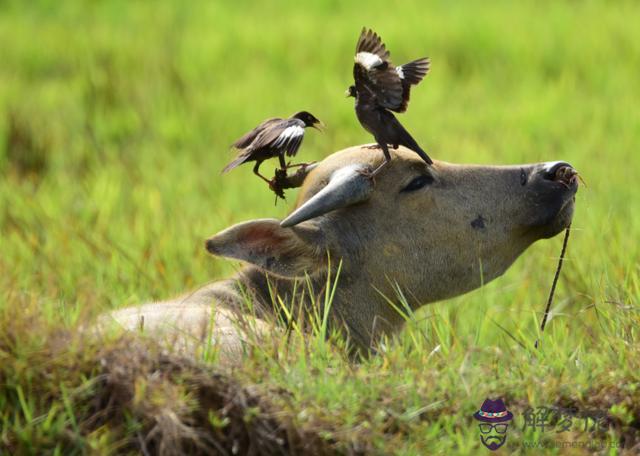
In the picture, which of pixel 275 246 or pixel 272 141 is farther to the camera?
pixel 275 246

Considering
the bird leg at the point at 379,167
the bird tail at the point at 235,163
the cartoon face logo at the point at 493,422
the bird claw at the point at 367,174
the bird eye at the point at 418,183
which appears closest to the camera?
the cartoon face logo at the point at 493,422

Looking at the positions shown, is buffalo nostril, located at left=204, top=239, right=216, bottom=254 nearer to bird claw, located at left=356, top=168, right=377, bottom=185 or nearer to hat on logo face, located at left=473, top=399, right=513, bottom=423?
bird claw, located at left=356, top=168, right=377, bottom=185

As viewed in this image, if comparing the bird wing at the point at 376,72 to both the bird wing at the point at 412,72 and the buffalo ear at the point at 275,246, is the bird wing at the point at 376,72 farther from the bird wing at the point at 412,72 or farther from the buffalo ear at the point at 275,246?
the buffalo ear at the point at 275,246

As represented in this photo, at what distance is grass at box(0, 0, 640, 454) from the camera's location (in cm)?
413

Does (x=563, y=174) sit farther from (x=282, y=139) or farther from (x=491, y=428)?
(x=491, y=428)

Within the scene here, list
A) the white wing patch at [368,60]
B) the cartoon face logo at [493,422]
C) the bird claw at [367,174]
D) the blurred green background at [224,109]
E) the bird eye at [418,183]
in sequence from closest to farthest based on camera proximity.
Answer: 1. the cartoon face logo at [493,422]
2. the white wing patch at [368,60]
3. the bird claw at [367,174]
4. the bird eye at [418,183]
5. the blurred green background at [224,109]

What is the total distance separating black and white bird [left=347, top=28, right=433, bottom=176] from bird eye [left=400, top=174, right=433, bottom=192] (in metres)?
0.34

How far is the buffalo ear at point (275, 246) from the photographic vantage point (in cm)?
511

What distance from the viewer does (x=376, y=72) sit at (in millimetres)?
5027

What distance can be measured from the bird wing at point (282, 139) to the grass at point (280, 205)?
0.81 m

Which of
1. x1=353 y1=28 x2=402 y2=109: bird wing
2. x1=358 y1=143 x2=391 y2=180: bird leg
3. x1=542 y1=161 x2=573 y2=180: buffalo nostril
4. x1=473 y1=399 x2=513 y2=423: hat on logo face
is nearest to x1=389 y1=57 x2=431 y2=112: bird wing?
x1=353 y1=28 x2=402 y2=109: bird wing

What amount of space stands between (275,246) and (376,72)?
0.87m

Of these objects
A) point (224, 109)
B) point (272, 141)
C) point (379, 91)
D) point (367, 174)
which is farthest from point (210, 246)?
point (224, 109)

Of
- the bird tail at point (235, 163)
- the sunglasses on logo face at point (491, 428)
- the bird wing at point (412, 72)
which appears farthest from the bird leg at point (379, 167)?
the sunglasses on logo face at point (491, 428)
